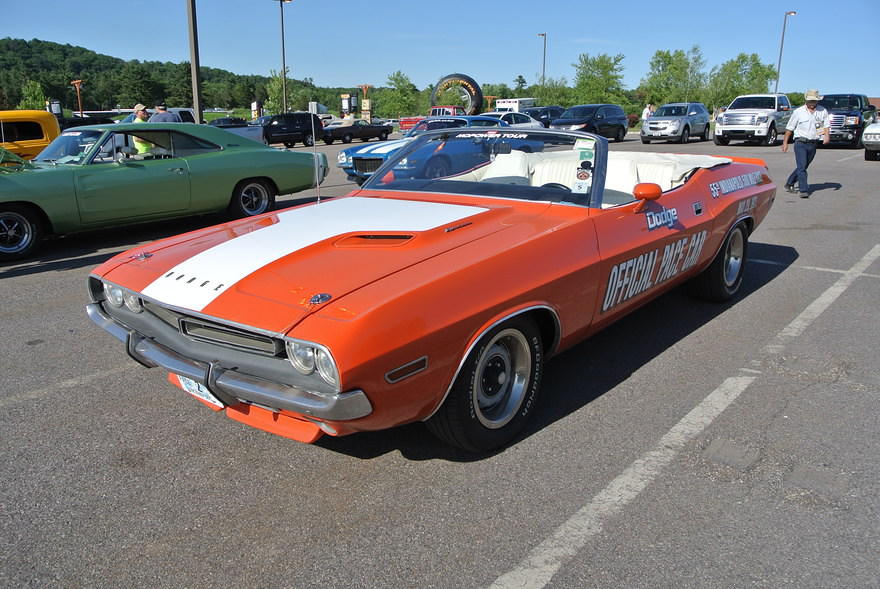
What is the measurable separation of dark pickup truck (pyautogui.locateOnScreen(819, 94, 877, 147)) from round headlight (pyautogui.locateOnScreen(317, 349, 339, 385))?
24210mm

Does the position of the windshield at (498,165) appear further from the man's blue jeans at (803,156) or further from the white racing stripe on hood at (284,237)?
the man's blue jeans at (803,156)

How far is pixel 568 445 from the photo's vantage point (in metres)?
3.19

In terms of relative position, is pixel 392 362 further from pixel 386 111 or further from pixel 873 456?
pixel 386 111

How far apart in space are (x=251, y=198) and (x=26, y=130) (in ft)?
21.3

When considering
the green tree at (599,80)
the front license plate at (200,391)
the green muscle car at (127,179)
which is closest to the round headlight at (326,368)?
the front license plate at (200,391)

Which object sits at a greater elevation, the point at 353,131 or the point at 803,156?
the point at 353,131

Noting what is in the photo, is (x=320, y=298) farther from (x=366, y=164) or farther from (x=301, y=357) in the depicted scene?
(x=366, y=164)

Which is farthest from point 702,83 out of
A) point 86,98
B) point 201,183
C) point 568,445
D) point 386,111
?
point 86,98

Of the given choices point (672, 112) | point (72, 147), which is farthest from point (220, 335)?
point (672, 112)

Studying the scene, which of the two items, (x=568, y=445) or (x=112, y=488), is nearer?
(x=112, y=488)

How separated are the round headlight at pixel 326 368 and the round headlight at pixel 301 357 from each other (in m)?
0.04

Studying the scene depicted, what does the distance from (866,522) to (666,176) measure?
305 centimetres

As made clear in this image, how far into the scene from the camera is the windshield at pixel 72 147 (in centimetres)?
786

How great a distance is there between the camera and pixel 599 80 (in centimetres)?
5781
